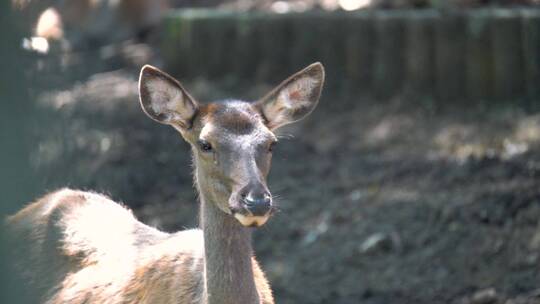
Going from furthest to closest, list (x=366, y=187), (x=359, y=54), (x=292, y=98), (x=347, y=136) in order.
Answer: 1. (x=359, y=54)
2. (x=347, y=136)
3. (x=366, y=187)
4. (x=292, y=98)

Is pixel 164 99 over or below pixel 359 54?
below

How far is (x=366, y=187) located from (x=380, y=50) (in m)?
2.40

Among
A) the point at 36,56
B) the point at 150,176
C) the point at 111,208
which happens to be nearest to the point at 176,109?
the point at 111,208

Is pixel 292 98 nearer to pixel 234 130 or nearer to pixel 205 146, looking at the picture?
pixel 234 130

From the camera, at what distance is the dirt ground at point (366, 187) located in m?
8.88

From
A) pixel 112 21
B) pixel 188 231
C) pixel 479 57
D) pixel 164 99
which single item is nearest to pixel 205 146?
pixel 164 99

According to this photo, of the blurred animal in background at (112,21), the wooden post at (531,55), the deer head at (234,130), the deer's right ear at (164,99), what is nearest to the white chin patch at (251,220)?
the deer head at (234,130)

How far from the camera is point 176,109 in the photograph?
603 centimetres

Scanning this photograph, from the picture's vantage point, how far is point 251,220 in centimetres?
526

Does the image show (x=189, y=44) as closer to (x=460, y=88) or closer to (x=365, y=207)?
(x=460, y=88)

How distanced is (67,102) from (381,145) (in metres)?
3.71

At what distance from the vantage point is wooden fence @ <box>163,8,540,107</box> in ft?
38.2

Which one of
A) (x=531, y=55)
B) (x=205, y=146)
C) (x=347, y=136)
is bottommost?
(x=347, y=136)

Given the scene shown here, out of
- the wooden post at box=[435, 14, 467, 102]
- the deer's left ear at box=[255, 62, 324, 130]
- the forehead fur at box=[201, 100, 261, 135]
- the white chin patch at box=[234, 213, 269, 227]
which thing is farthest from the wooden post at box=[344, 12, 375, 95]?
the white chin patch at box=[234, 213, 269, 227]
